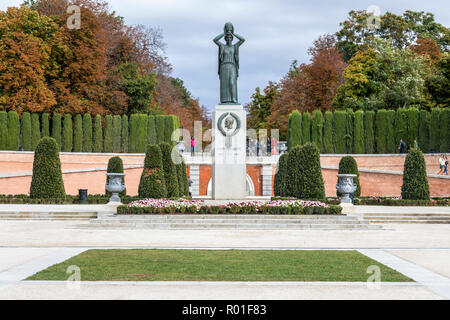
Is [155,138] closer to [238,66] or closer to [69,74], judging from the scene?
[69,74]

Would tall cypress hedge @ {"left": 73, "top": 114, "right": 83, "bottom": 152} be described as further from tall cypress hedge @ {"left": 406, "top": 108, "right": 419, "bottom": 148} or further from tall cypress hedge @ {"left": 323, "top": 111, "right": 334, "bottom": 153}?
tall cypress hedge @ {"left": 406, "top": 108, "right": 419, "bottom": 148}

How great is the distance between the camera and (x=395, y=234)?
17.3 m

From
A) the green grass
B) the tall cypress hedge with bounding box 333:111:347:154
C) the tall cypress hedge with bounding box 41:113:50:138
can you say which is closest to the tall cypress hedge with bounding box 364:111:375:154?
the tall cypress hedge with bounding box 333:111:347:154

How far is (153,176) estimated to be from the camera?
84.1 feet

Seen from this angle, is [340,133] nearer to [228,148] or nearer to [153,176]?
[228,148]

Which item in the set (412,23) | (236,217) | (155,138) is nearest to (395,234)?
(236,217)

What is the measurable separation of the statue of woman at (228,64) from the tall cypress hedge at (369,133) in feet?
77.5

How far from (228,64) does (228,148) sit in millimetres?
3761

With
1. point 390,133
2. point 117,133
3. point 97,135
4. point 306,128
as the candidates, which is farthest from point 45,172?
point 390,133

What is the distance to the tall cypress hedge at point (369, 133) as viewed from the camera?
45.1 m

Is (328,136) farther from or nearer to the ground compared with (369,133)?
nearer to the ground

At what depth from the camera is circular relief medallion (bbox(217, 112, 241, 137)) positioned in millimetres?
23719

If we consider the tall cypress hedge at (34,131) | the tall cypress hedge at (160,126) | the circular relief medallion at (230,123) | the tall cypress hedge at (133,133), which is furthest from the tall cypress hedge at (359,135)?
the tall cypress hedge at (34,131)

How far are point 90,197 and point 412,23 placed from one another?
45156 mm
